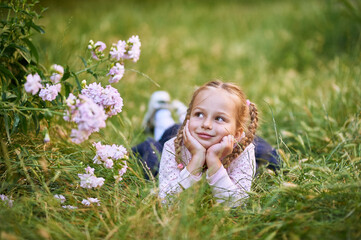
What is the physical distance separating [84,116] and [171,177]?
2.57ft

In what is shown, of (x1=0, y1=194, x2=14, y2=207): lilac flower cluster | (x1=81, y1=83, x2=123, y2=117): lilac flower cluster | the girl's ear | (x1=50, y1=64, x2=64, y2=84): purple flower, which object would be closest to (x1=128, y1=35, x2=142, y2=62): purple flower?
(x1=81, y1=83, x2=123, y2=117): lilac flower cluster

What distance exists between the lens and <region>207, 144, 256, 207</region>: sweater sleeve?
2129 mm

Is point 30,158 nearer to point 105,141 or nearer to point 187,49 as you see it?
point 105,141

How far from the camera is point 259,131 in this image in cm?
314

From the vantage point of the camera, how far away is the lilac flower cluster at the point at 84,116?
170cm

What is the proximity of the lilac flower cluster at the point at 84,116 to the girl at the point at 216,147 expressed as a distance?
61 centimetres

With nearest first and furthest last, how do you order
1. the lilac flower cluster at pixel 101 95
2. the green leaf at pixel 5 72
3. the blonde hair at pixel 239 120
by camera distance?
the lilac flower cluster at pixel 101 95 < the green leaf at pixel 5 72 < the blonde hair at pixel 239 120

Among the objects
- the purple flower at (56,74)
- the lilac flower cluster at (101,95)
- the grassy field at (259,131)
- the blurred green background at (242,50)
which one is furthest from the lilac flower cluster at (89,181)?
the blurred green background at (242,50)

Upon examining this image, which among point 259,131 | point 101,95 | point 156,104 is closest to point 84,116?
point 101,95

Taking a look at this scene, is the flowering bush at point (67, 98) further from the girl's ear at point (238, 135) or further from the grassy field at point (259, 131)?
the girl's ear at point (238, 135)

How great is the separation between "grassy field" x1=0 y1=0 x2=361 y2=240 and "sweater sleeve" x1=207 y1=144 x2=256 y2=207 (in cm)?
6

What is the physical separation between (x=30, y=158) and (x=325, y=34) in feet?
16.1

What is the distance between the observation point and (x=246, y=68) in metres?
5.80

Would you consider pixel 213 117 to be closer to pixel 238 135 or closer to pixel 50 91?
pixel 238 135
